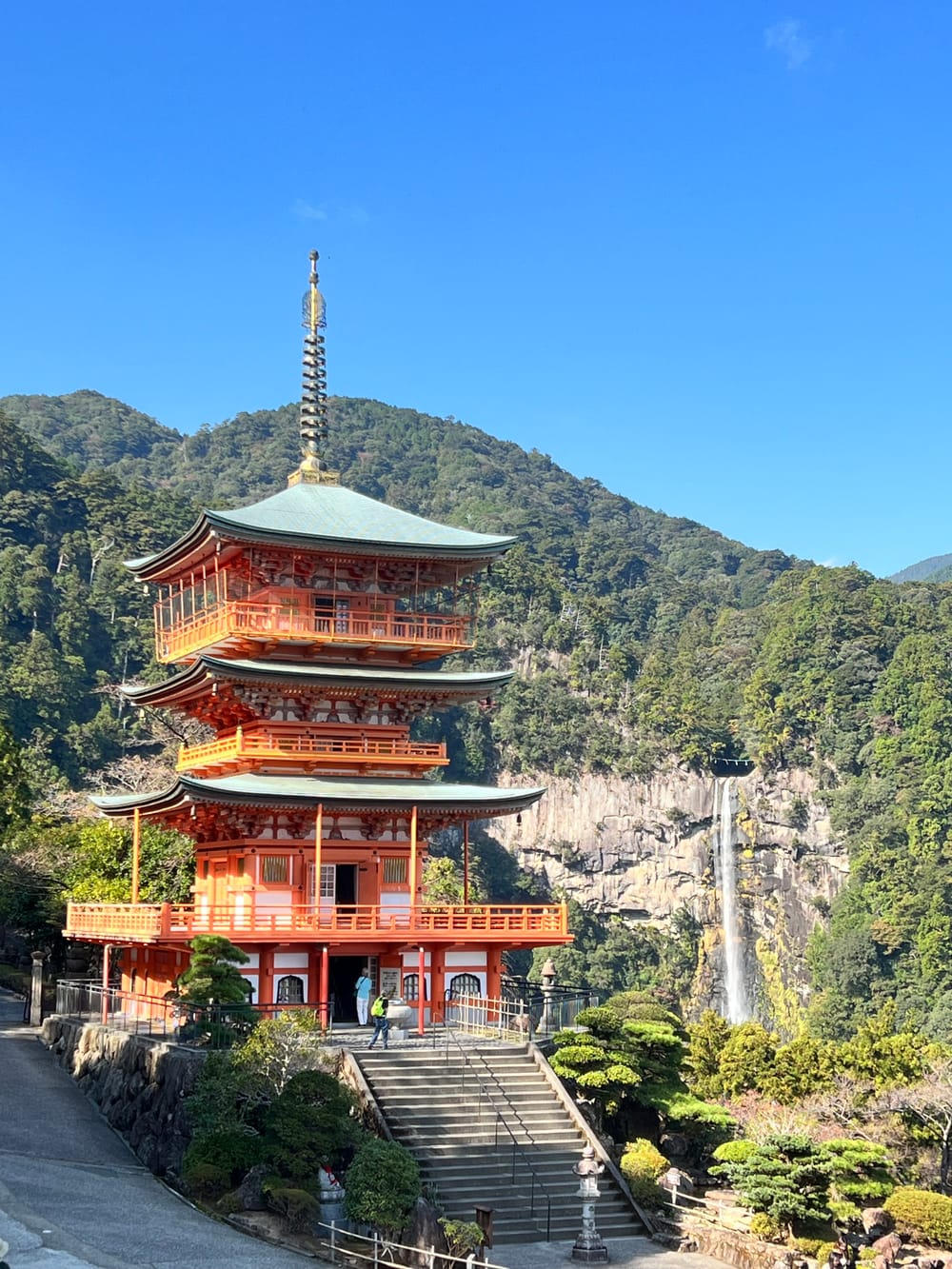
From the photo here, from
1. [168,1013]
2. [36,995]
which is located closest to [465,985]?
[168,1013]

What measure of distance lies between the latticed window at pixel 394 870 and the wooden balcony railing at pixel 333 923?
0.65 metres

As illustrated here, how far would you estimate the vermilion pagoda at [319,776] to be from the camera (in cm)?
3022

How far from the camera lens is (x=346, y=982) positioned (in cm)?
3166

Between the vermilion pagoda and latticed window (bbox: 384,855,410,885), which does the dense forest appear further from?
latticed window (bbox: 384,855,410,885)

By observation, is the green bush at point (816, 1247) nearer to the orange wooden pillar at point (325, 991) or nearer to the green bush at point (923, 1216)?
the green bush at point (923, 1216)

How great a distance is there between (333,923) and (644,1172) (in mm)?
7501

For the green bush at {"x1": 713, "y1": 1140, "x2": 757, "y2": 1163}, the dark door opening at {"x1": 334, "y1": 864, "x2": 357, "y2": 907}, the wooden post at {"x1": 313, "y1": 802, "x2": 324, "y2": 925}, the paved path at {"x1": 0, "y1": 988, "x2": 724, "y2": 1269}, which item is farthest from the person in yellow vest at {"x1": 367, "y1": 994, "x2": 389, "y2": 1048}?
the green bush at {"x1": 713, "y1": 1140, "x2": 757, "y2": 1163}

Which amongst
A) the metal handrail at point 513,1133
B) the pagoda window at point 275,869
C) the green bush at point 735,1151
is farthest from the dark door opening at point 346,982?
the green bush at point 735,1151

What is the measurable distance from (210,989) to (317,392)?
54.1 ft

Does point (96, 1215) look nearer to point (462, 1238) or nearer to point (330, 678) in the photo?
point (462, 1238)

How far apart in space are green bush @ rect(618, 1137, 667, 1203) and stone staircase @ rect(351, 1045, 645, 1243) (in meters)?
0.52

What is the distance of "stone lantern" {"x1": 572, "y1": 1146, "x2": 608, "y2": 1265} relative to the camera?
2236 cm

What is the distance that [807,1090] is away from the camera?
3425 cm

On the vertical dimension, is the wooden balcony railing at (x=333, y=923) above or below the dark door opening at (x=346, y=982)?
above
